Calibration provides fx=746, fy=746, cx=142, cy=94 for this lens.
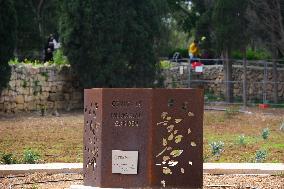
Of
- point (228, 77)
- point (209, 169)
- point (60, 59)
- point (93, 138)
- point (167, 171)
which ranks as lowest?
point (209, 169)

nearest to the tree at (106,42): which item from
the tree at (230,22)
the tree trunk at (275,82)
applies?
the tree at (230,22)

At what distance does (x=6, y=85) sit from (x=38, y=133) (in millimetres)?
3644

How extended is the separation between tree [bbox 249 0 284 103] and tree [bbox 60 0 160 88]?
3.32m

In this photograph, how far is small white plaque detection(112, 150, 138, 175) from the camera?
690 cm

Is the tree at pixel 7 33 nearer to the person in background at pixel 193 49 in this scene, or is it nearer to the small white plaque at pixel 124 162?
the person in background at pixel 193 49

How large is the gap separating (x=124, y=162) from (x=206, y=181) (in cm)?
161

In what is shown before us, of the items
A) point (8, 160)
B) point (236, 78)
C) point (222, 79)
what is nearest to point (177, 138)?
point (8, 160)

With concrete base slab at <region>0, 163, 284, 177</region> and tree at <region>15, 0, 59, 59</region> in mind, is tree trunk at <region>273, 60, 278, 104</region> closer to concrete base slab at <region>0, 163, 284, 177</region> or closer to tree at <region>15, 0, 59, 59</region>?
tree at <region>15, 0, 59, 59</region>

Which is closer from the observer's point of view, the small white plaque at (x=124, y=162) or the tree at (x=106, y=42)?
the small white plaque at (x=124, y=162)

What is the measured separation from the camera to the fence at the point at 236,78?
24.9 meters

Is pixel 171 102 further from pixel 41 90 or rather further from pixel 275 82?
pixel 275 82

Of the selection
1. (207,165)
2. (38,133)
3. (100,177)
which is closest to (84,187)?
(100,177)

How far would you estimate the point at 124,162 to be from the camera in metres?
6.92

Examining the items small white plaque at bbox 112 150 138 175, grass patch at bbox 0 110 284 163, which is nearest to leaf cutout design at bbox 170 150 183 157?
small white plaque at bbox 112 150 138 175
